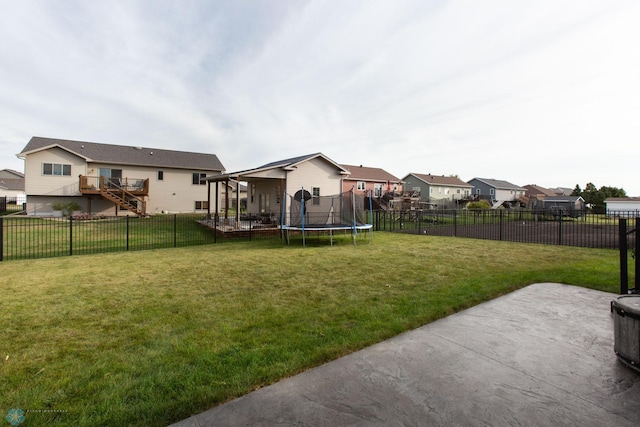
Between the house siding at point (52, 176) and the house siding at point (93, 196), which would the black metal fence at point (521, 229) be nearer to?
the house siding at point (93, 196)

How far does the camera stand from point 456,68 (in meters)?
12.9

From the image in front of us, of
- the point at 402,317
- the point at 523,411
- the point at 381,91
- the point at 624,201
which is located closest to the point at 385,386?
the point at 523,411

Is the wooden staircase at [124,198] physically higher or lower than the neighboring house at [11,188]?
lower

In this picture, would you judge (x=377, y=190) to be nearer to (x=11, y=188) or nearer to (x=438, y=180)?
(x=438, y=180)

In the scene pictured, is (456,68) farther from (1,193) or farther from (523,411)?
(1,193)

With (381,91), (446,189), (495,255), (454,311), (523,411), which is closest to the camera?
(523,411)

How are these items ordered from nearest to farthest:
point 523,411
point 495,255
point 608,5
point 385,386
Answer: point 523,411 → point 385,386 → point 608,5 → point 495,255

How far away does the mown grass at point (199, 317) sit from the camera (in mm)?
2377

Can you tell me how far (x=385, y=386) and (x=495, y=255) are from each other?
795cm

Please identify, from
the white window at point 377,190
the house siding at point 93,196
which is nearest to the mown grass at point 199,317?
the house siding at point 93,196

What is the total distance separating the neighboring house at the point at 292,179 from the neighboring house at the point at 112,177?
10.9 m

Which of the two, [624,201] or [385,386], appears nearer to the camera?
[385,386]

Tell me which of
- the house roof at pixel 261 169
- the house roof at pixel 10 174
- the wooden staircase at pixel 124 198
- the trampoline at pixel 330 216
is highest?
the house roof at pixel 10 174

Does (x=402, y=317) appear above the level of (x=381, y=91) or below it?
below
